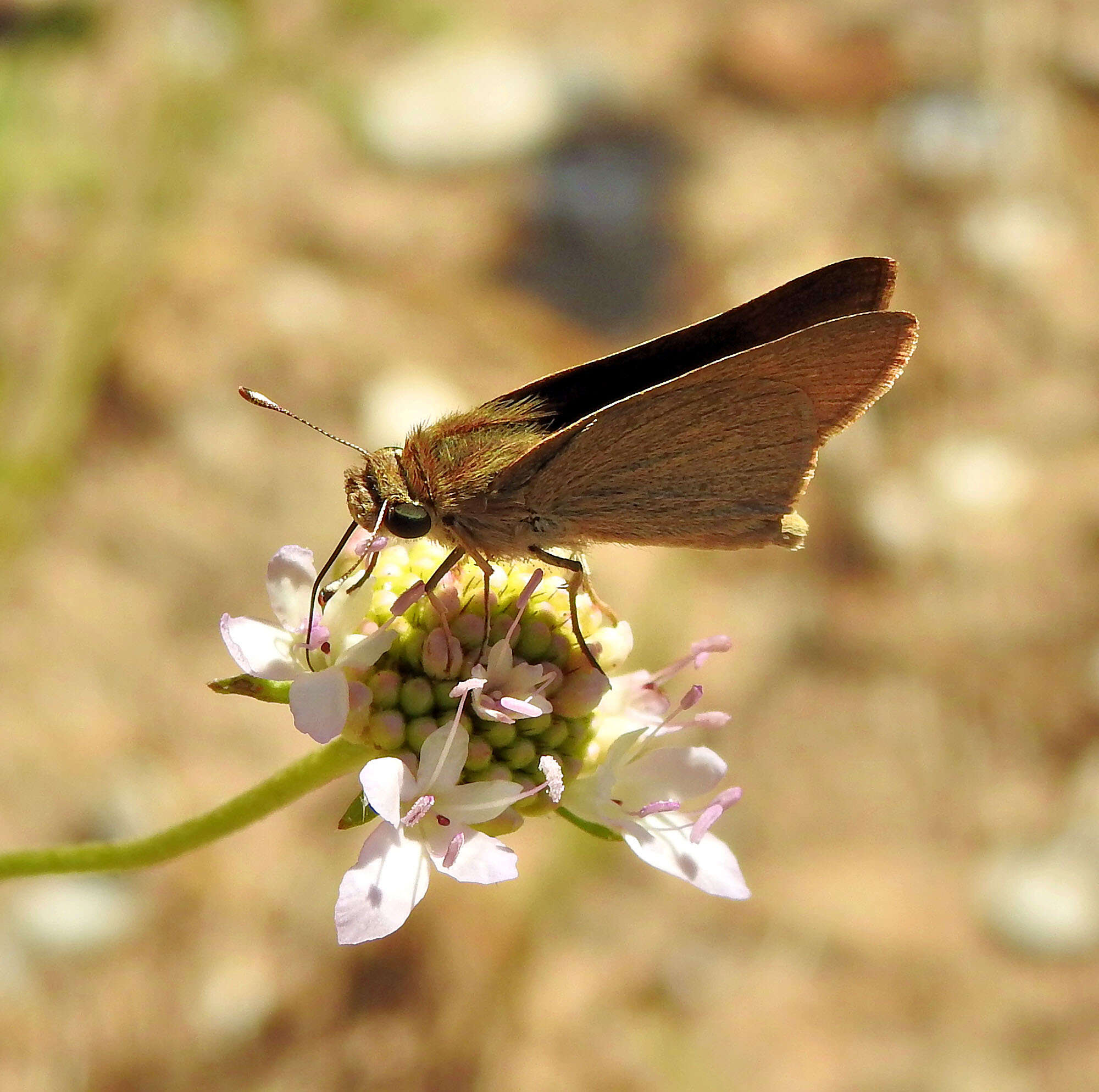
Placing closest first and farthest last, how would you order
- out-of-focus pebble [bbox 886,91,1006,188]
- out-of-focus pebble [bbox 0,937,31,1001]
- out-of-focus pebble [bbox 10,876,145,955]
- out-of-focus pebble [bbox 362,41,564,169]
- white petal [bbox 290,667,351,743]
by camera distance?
1. white petal [bbox 290,667,351,743]
2. out-of-focus pebble [bbox 0,937,31,1001]
3. out-of-focus pebble [bbox 10,876,145,955]
4. out-of-focus pebble [bbox 362,41,564,169]
5. out-of-focus pebble [bbox 886,91,1006,188]

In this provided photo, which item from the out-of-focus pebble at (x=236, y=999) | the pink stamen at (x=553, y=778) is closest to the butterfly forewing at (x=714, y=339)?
the pink stamen at (x=553, y=778)

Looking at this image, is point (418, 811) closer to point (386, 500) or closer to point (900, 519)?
point (386, 500)

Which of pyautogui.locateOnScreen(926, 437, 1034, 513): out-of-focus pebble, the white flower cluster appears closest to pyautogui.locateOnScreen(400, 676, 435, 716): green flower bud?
the white flower cluster

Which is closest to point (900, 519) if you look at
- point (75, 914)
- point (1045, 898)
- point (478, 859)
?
point (1045, 898)

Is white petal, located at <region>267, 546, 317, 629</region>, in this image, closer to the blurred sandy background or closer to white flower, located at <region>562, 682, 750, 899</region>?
white flower, located at <region>562, 682, 750, 899</region>

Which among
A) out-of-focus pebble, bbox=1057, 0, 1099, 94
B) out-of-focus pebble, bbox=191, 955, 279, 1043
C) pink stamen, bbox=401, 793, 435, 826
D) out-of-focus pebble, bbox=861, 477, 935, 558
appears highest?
pink stamen, bbox=401, 793, 435, 826

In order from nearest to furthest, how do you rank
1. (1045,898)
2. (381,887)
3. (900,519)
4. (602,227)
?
(381,887) < (1045,898) < (900,519) < (602,227)

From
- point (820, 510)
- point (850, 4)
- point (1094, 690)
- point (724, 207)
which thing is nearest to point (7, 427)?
point (820, 510)

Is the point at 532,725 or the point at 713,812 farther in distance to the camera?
the point at 532,725
